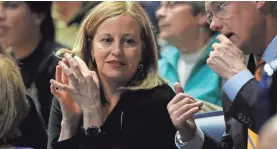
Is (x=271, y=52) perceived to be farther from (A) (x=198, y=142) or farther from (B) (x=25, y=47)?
(B) (x=25, y=47)

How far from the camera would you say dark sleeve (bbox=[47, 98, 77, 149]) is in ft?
12.0

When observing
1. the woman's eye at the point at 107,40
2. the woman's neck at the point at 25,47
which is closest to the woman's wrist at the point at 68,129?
the woman's eye at the point at 107,40

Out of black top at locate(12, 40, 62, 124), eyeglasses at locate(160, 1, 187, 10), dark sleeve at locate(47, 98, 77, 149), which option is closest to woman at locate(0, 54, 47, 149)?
dark sleeve at locate(47, 98, 77, 149)

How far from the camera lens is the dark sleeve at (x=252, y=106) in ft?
11.0

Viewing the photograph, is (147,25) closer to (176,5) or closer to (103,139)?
(103,139)

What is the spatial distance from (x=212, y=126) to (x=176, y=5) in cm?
120

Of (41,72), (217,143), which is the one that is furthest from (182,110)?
(41,72)

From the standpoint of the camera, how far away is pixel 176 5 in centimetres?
501

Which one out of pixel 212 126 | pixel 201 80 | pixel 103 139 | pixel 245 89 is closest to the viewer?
pixel 245 89

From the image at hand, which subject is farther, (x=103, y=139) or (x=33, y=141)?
(x=33, y=141)

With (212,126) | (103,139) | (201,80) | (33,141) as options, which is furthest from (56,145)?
(201,80)

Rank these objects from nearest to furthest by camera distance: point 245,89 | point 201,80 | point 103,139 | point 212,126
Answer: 1. point 245,89
2. point 103,139
3. point 212,126
4. point 201,80

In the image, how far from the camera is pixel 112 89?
12.3 ft

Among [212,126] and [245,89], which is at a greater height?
[245,89]
